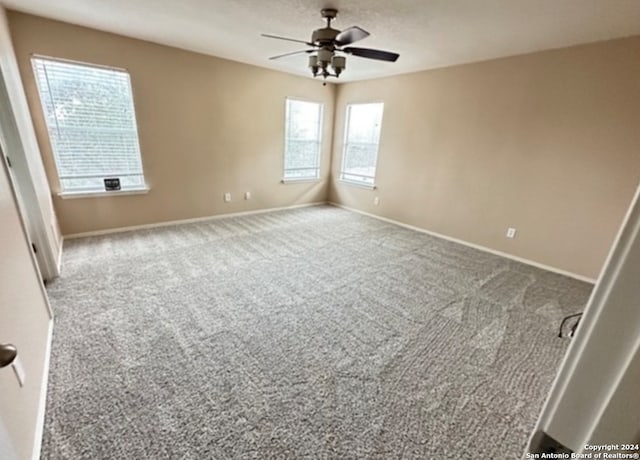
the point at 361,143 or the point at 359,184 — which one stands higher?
the point at 361,143

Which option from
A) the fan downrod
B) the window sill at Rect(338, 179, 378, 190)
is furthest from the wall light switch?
the window sill at Rect(338, 179, 378, 190)

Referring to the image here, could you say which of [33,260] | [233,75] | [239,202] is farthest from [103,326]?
[233,75]

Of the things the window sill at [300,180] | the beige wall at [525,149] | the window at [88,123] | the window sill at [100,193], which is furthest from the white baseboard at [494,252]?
the window at [88,123]

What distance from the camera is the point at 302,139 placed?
5.59m

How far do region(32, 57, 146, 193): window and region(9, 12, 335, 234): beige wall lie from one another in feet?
0.29

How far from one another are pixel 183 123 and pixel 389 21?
9.90 feet

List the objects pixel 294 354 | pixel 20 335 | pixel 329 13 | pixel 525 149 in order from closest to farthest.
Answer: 1. pixel 20 335
2. pixel 294 354
3. pixel 329 13
4. pixel 525 149

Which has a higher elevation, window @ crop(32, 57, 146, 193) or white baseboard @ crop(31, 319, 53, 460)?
window @ crop(32, 57, 146, 193)

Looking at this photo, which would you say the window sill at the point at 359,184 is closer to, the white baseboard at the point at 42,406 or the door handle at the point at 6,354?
the white baseboard at the point at 42,406

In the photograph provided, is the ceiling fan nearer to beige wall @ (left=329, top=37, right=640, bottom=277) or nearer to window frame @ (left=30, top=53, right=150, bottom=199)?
beige wall @ (left=329, top=37, right=640, bottom=277)

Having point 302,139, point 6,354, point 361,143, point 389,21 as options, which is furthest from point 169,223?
point 6,354

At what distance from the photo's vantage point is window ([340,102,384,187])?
5184mm

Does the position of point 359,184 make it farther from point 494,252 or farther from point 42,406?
point 42,406

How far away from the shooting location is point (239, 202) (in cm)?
505
